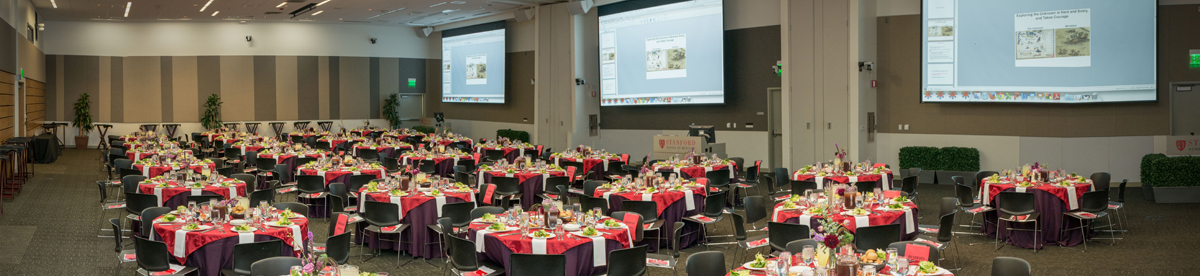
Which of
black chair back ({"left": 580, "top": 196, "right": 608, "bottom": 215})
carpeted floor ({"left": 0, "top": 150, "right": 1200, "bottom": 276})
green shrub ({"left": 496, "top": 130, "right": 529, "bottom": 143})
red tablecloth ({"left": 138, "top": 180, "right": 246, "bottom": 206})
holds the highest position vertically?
green shrub ({"left": 496, "top": 130, "right": 529, "bottom": 143})

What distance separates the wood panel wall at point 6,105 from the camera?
50.0 feet

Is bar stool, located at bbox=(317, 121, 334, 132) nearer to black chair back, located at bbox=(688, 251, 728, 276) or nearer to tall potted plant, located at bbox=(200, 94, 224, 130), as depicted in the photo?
tall potted plant, located at bbox=(200, 94, 224, 130)

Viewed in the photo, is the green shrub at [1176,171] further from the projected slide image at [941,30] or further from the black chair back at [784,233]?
the black chair back at [784,233]

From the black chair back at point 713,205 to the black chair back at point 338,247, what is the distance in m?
3.51

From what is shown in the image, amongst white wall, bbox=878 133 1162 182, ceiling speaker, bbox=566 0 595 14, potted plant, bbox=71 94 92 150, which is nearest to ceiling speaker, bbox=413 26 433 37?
ceiling speaker, bbox=566 0 595 14

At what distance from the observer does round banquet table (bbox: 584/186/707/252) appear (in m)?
8.02

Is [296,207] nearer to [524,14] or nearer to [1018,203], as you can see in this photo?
[1018,203]

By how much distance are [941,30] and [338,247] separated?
1105 cm

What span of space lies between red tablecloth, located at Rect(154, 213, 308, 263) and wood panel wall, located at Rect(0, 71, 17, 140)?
1193cm

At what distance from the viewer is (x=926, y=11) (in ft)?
44.5

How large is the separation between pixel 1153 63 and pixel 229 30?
2233 centimetres

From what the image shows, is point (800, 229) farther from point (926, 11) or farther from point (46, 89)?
point (46, 89)

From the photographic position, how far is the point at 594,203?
25.2 feet

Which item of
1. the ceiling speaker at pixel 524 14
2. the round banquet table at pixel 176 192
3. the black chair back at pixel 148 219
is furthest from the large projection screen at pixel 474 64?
the black chair back at pixel 148 219
